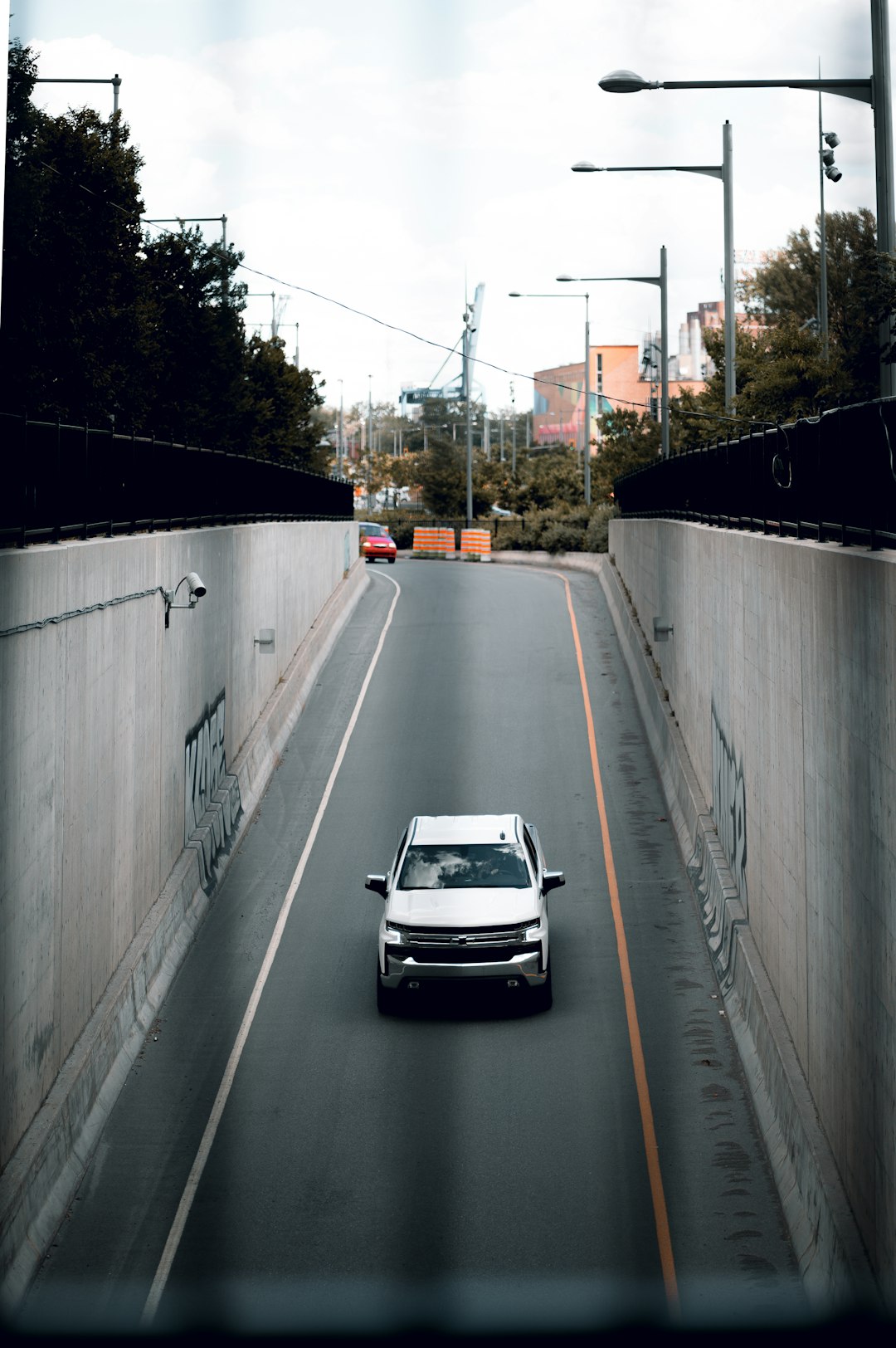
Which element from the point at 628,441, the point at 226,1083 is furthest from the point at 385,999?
the point at 628,441

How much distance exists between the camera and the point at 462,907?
1889 cm

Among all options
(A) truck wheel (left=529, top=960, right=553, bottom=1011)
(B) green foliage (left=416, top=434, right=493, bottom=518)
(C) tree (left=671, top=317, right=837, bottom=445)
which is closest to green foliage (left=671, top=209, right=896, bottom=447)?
(C) tree (left=671, top=317, right=837, bottom=445)

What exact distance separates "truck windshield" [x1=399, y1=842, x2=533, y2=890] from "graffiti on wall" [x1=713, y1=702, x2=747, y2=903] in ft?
9.24

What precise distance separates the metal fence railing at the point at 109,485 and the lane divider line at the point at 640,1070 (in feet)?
27.3

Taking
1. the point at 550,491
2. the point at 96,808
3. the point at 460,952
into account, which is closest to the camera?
the point at 96,808

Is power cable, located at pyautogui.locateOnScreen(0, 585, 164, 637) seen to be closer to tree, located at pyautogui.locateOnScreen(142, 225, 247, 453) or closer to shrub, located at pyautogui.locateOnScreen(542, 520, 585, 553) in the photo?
tree, located at pyautogui.locateOnScreen(142, 225, 247, 453)

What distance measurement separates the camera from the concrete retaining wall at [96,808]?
11.8 meters

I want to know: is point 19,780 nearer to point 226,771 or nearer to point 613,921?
point 613,921

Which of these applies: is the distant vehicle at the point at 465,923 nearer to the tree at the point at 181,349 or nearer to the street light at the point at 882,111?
the street light at the point at 882,111

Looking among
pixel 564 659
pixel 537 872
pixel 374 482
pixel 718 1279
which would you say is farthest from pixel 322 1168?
pixel 374 482

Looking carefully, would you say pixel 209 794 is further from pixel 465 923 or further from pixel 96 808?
pixel 96 808

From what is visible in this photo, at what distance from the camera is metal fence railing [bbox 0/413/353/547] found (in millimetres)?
13219

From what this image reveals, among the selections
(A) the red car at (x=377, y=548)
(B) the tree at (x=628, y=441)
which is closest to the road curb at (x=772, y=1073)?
(B) the tree at (x=628, y=441)

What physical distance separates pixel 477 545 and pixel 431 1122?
6398cm
